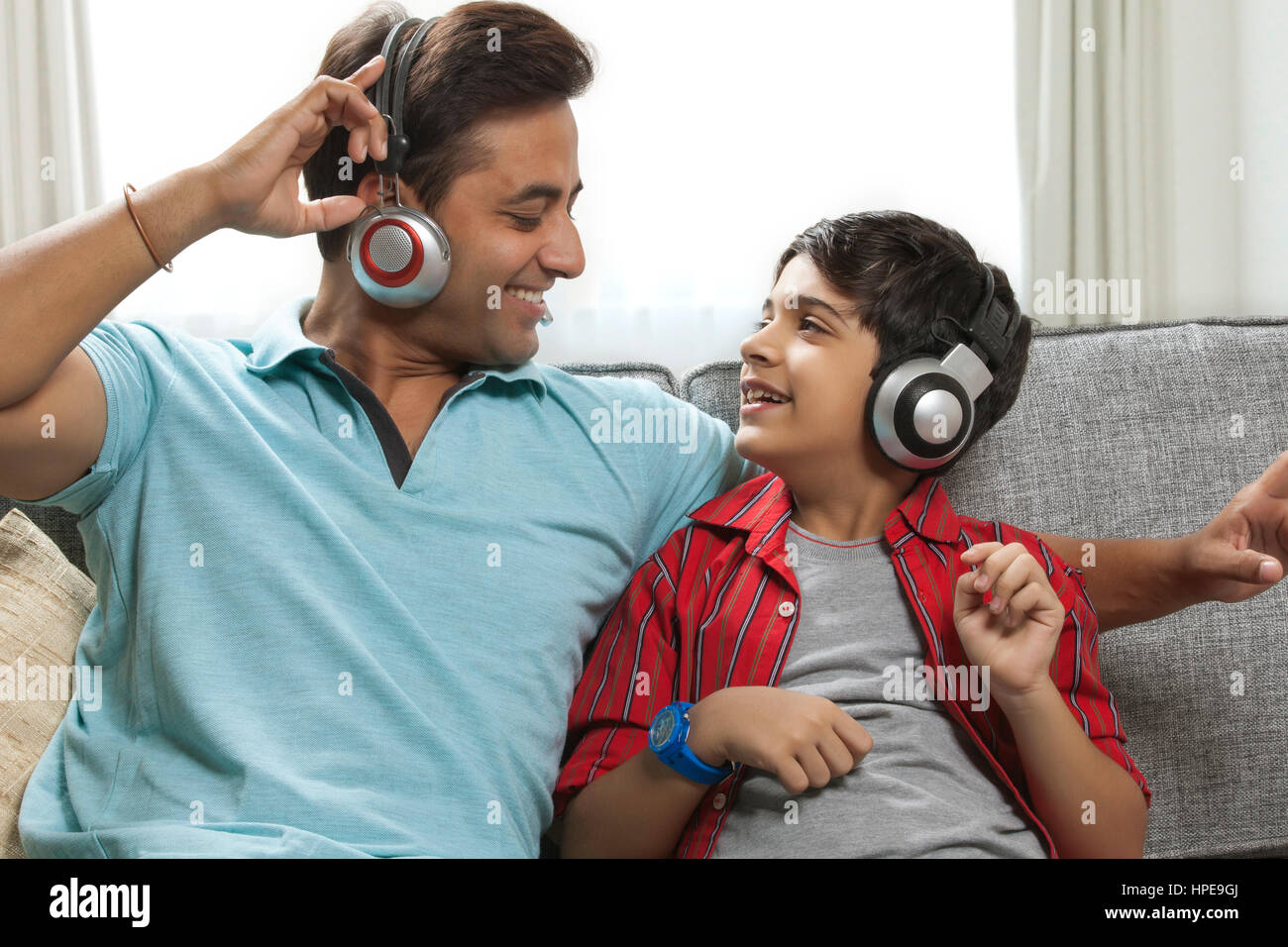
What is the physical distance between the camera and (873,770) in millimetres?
919

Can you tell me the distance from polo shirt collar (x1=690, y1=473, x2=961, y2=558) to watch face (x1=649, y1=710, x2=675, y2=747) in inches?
7.7

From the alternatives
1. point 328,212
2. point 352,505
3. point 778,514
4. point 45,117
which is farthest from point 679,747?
point 45,117

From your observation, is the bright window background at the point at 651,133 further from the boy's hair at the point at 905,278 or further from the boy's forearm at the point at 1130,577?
the boy's forearm at the point at 1130,577

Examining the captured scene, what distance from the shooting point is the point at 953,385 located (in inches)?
38.0

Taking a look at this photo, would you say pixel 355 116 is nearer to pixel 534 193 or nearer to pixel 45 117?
pixel 534 193

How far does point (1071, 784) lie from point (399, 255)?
2.65 feet

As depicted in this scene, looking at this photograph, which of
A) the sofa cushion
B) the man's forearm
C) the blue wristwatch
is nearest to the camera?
the man's forearm

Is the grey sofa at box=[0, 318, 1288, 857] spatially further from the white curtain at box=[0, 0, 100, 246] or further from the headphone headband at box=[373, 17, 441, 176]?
the white curtain at box=[0, 0, 100, 246]

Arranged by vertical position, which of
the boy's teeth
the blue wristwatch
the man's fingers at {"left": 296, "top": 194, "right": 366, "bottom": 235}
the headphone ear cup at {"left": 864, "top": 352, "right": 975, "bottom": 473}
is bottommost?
the blue wristwatch

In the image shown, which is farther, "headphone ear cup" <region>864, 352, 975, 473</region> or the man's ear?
the man's ear

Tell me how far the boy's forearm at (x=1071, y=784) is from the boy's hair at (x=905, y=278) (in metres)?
0.27

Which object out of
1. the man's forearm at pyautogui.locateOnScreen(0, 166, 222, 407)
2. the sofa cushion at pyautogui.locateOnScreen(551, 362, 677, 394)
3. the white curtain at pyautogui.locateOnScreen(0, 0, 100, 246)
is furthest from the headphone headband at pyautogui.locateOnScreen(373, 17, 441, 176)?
the white curtain at pyautogui.locateOnScreen(0, 0, 100, 246)

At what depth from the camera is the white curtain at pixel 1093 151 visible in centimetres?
188

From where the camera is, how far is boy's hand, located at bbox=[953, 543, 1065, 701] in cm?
86
